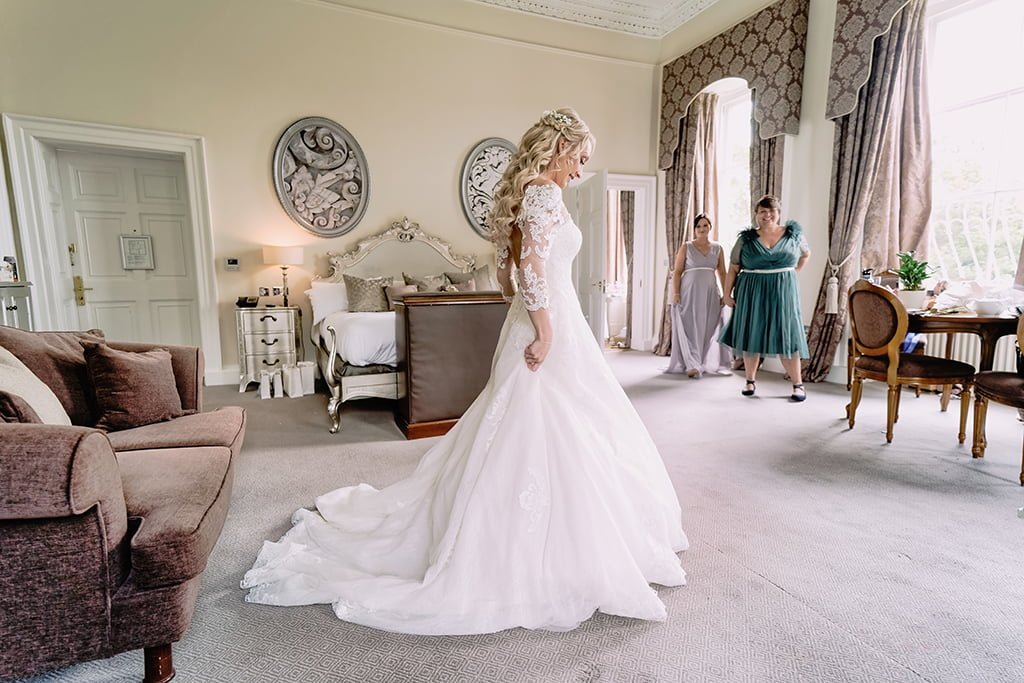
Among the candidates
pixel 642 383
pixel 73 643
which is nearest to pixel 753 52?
pixel 642 383

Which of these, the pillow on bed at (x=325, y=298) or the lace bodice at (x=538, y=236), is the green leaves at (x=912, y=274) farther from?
the pillow on bed at (x=325, y=298)

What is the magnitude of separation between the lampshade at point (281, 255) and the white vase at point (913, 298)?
4.98 meters

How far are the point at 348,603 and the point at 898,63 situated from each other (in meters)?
5.73

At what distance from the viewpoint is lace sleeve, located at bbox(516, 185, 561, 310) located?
1.75 meters

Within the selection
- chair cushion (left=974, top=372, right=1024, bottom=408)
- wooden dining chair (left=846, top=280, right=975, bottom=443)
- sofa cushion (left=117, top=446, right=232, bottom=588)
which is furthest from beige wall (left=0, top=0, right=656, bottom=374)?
chair cushion (left=974, top=372, right=1024, bottom=408)

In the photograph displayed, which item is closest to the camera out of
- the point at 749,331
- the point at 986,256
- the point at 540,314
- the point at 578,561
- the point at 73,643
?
the point at 73,643

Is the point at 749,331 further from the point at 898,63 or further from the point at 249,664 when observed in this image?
the point at 249,664

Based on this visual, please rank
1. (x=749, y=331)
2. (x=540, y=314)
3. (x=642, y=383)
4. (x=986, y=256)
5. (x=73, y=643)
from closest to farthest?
(x=73, y=643), (x=540, y=314), (x=986, y=256), (x=749, y=331), (x=642, y=383)

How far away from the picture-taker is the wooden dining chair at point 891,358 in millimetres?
3170

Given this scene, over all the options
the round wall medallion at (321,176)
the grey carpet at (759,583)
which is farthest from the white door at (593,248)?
the round wall medallion at (321,176)

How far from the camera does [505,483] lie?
171 centimetres

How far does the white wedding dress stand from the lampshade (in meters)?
3.55

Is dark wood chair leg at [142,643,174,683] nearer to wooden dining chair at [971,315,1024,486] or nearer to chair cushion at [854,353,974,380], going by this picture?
wooden dining chair at [971,315,1024,486]

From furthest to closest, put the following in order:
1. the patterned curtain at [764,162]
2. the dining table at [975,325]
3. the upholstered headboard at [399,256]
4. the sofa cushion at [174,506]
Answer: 1. the upholstered headboard at [399,256]
2. the patterned curtain at [764,162]
3. the dining table at [975,325]
4. the sofa cushion at [174,506]
